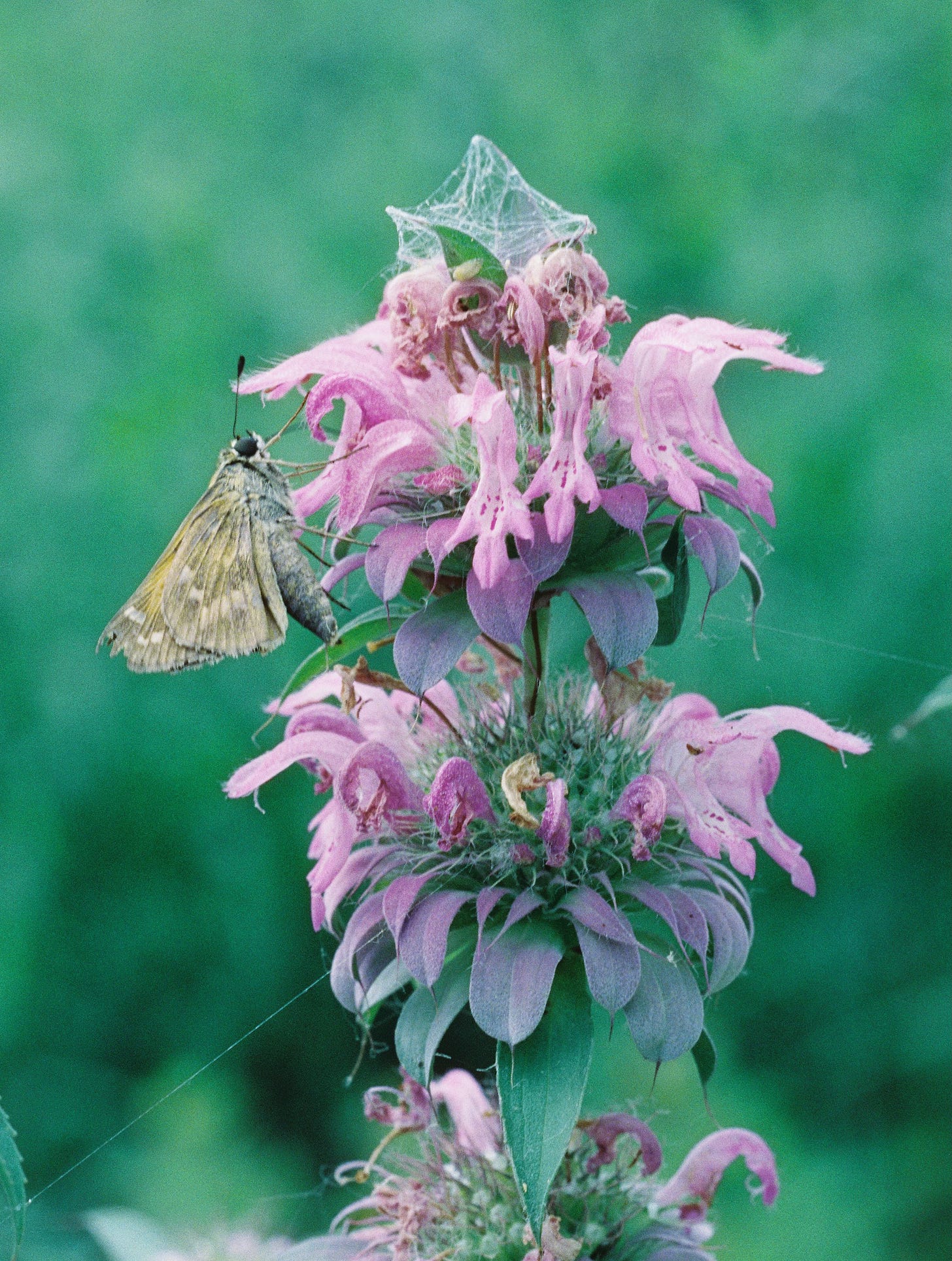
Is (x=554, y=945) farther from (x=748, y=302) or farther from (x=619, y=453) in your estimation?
(x=748, y=302)

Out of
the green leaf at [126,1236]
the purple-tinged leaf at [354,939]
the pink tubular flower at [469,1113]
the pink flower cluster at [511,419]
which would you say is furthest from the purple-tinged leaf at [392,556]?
the green leaf at [126,1236]

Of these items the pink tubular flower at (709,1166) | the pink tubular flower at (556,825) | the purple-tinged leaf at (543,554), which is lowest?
the pink tubular flower at (709,1166)

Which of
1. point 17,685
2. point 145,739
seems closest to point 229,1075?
point 145,739

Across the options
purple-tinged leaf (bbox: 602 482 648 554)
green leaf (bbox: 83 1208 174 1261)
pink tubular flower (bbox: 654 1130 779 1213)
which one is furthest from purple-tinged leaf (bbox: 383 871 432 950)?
green leaf (bbox: 83 1208 174 1261)

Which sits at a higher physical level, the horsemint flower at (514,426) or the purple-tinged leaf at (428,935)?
the horsemint flower at (514,426)

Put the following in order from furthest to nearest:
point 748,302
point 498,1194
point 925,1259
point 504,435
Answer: point 748,302 → point 925,1259 → point 498,1194 → point 504,435

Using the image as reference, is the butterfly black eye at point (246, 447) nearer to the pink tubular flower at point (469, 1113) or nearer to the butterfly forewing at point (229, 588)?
the butterfly forewing at point (229, 588)

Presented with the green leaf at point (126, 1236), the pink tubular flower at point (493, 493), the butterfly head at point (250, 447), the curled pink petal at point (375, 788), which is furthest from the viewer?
the green leaf at point (126, 1236)

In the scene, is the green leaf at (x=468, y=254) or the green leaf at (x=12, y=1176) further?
the green leaf at (x=468, y=254)
